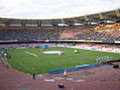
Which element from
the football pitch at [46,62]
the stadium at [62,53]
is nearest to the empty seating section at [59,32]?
the stadium at [62,53]

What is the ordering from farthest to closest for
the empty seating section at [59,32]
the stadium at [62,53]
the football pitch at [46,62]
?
1. the empty seating section at [59,32]
2. the football pitch at [46,62]
3. the stadium at [62,53]

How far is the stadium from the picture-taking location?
21.2 metres

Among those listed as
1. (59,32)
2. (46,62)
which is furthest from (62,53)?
(59,32)

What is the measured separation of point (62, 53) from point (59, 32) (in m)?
46.3

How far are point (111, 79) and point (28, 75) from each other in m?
12.1

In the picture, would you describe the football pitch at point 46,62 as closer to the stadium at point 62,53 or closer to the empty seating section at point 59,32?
the stadium at point 62,53

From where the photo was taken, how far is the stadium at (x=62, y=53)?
21219mm

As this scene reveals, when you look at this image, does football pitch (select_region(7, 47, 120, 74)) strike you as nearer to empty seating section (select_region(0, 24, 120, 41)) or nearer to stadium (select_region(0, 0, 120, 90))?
stadium (select_region(0, 0, 120, 90))

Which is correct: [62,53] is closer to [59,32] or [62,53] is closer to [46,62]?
[46,62]

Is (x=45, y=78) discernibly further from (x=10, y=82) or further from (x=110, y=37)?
(x=110, y=37)

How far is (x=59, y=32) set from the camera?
3649 inches

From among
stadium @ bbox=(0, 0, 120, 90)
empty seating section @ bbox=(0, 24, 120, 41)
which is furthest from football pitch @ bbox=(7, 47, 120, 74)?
empty seating section @ bbox=(0, 24, 120, 41)

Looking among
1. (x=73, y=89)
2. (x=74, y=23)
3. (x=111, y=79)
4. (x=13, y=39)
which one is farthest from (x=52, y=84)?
(x=74, y=23)

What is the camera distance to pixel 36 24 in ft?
306
